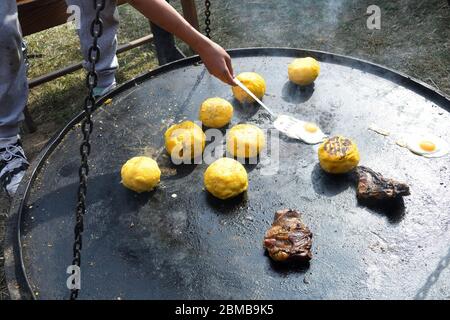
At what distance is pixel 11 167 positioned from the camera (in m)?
3.45

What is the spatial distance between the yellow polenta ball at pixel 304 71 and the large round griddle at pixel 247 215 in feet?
0.31

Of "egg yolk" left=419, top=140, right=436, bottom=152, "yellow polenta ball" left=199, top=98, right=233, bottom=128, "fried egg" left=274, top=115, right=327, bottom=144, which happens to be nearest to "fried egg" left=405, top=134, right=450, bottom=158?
"egg yolk" left=419, top=140, right=436, bottom=152

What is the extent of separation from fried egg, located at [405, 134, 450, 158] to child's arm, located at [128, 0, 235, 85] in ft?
4.04

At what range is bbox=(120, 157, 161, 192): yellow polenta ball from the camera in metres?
2.32

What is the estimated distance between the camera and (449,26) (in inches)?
218

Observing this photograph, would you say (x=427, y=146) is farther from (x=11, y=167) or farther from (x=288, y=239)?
(x=11, y=167)

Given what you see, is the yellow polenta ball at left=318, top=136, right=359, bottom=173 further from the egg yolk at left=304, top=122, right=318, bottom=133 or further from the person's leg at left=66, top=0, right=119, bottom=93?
the person's leg at left=66, top=0, right=119, bottom=93

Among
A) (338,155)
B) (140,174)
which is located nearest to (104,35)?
(140,174)

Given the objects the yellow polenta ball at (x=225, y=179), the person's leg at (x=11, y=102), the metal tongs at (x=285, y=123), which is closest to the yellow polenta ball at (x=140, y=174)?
the yellow polenta ball at (x=225, y=179)

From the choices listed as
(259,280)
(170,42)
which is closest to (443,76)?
(170,42)

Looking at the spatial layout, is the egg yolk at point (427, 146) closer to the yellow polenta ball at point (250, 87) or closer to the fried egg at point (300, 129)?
the fried egg at point (300, 129)

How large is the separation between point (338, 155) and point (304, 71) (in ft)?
2.96

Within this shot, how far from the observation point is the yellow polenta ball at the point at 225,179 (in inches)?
88.6
